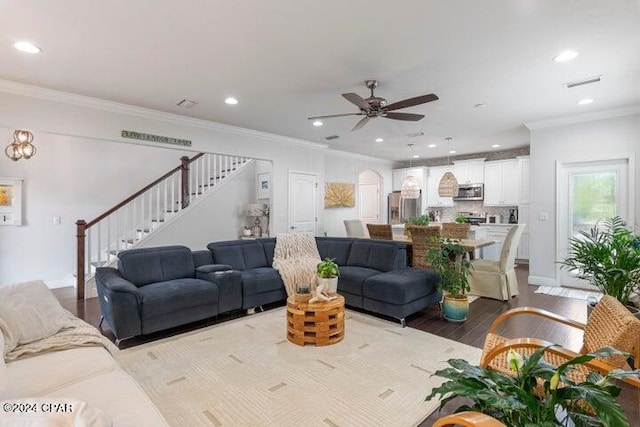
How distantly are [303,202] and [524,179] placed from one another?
5249 millimetres

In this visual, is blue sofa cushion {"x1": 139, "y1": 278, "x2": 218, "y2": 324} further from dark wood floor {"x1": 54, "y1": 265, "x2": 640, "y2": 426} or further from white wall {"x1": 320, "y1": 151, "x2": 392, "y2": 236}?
white wall {"x1": 320, "y1": 151, "x2": 392, "y2": 236}

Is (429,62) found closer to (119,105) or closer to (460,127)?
(460,127)

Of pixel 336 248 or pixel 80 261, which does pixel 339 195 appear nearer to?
pixel 336 248

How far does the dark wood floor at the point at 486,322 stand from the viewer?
10.9 ft

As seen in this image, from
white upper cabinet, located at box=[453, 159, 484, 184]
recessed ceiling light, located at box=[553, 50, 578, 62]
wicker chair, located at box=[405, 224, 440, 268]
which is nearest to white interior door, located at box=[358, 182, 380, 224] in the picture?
white upper cabinet, located at box=[453, 159, 484, 184]

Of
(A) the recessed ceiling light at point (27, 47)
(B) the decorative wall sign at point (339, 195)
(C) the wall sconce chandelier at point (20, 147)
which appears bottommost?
(B) the decorative wall sign at point (339, 195)

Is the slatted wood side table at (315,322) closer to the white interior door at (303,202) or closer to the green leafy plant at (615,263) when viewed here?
the green leafy plant at (615,263)

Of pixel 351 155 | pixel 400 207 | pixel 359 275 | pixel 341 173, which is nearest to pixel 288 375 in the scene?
pixel 359 275

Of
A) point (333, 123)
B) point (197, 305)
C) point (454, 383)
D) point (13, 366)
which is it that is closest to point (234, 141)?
point (333, 123)

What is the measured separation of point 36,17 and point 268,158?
402cm

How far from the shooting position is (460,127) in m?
5.71

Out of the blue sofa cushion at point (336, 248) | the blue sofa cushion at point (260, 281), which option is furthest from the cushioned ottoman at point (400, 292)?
the blue sofa cushion at point (260, 281)

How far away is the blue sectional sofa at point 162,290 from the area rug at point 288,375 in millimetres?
234

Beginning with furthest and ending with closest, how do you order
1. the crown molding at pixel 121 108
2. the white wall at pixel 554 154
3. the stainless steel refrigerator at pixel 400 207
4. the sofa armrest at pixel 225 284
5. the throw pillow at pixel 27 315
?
the stainless steel refrigerator at pixel 400 207 < the white wall at pixel 554 154 < the sofa armrest at pixel 225 284 < the crown molding at pixel 121 108 < the throw pillow at pixel 27 315
